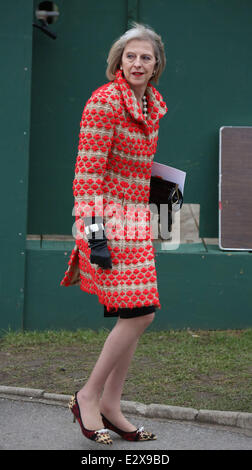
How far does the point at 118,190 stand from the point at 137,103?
465mm

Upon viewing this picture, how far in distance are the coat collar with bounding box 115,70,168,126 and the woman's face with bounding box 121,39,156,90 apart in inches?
1.7

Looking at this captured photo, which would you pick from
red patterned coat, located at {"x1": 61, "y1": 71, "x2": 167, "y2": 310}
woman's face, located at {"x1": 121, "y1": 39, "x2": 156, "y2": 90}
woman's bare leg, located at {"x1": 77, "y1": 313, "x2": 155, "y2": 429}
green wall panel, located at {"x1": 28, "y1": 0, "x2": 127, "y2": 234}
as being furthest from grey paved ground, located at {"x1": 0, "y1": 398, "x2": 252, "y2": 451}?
green wall panel, located at {"x1": 28, "y1": 0, "x2": 127, "y2": 234}

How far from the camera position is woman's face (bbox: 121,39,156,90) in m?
4.14

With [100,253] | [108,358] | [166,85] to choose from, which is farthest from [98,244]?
[166,85]

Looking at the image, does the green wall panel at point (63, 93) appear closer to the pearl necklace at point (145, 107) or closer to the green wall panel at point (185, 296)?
the green wall panel at point (185, 296)

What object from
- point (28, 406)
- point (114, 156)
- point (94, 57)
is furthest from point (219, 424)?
point (94, 57)

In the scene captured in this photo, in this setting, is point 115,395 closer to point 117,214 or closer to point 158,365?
point 117,214

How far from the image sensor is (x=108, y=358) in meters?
4.07

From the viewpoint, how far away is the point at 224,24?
7.56m

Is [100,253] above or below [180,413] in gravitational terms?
above

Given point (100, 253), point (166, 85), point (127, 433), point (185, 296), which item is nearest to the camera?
point (100, 253)

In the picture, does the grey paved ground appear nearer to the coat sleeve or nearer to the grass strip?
the grass strip

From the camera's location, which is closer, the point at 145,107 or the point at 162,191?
the point at 145,107
